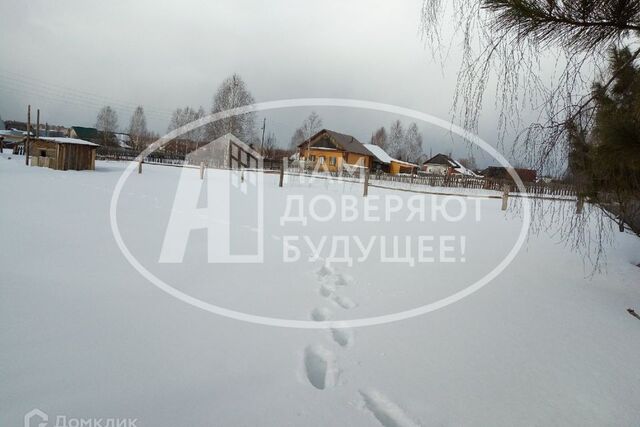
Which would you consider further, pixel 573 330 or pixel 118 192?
pixel 118 192

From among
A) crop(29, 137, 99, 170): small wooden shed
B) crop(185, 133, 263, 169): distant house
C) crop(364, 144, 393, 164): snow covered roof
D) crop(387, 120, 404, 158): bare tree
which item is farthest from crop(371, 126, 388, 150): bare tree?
crop(29, 137, 99, 170): small wooden shed

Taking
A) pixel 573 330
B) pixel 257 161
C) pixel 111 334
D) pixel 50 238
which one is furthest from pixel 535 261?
pixel 257 161

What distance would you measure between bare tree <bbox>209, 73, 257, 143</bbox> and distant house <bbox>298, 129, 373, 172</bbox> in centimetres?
748

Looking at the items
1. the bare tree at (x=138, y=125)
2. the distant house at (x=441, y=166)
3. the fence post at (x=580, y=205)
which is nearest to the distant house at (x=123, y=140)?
the bare tree at (x=138, y=125)

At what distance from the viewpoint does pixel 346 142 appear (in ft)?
136

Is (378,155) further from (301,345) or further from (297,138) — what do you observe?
(301,345)

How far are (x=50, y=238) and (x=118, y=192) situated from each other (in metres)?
6.36

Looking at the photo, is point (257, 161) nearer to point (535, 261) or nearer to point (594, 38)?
point (535, 261)

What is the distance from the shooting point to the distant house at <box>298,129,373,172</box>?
130ft

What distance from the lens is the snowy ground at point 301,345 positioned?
6.57 ft

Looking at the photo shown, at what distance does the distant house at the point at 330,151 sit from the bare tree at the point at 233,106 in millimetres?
7484

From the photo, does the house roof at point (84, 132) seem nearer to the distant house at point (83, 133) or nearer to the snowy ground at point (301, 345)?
the distant house at point (83, 133)

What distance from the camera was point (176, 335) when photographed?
268cm

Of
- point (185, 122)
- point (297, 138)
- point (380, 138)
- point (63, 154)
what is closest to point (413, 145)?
point (380, 138)
